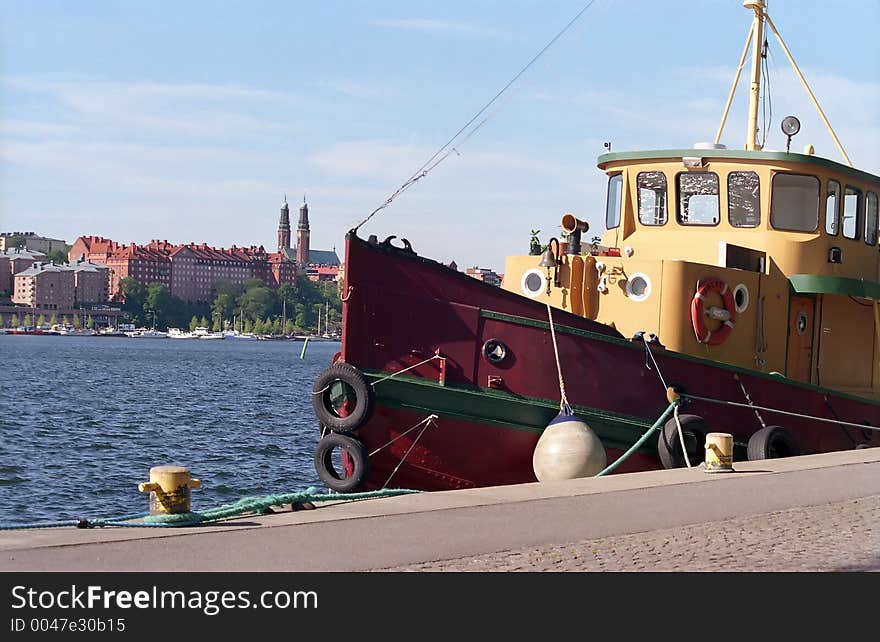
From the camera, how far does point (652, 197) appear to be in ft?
55.8

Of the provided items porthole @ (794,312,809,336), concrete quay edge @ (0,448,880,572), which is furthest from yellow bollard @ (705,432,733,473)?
porthole @ (794,312,809,336)

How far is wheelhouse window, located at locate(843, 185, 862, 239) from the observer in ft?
57.6

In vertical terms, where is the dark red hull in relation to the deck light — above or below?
below

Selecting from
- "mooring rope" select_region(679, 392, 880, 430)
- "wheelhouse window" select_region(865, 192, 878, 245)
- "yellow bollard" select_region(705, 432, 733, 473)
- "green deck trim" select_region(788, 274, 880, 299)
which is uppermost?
"wheelhouse window" select_region(865, 192, 878, 245)

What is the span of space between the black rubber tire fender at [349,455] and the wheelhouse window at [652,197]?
550cm

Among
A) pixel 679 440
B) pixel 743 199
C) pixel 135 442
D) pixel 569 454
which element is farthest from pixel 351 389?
pixel 135 442

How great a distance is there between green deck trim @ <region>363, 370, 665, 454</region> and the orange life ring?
1.70 metres

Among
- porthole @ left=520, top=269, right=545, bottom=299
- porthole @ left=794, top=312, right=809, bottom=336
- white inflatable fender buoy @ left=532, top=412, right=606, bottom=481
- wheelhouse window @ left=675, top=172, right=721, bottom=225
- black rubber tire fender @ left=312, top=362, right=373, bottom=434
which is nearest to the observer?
white inflatable fender buoy @ left=532, top=412, right=606, bottom=481

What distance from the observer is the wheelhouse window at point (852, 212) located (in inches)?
691

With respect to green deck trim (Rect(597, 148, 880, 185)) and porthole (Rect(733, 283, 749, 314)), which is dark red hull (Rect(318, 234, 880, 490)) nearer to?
porthole (Rect(733, 283, 749, 314))

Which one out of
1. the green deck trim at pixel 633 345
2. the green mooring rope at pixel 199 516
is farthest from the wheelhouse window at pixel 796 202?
the green mooring rope at pixel 199 516

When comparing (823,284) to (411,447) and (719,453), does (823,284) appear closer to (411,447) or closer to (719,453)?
(719,453)
